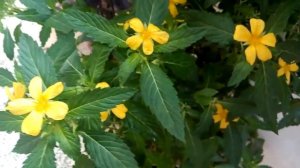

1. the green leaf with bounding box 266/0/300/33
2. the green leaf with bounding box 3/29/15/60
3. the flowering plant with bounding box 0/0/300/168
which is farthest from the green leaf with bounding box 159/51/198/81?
the green leaf with bounding box 3/29/15/60

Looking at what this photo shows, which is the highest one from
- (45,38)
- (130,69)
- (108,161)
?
(45,38)

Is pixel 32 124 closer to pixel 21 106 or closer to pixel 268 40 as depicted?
pixel 21 106

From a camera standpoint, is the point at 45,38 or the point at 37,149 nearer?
the point at 37,149

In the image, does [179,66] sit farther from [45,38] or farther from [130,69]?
[45,38]

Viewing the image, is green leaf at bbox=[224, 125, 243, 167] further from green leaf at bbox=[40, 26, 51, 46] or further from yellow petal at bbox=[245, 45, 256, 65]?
green leaf at bbox=[40, 26, 51, 46]

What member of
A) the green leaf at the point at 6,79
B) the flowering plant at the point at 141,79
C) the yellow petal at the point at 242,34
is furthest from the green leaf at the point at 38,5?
the yellow petal at the point at 242,34

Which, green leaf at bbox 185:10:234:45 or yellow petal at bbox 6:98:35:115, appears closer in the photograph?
yellow petal at bbox 6:98:35:115

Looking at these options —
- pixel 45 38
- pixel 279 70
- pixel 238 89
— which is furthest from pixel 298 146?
pixel 45 38
